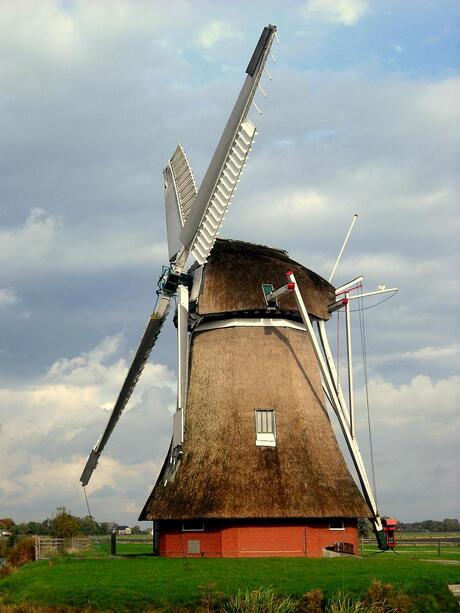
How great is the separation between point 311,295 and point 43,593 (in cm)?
1404

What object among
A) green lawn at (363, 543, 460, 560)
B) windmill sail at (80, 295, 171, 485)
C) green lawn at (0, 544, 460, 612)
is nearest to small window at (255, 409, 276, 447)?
green lawn at (0, 544, 460, 612)

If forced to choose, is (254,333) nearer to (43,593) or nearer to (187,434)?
(187,434)

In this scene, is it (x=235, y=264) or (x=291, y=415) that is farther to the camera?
(x=235, y=264)

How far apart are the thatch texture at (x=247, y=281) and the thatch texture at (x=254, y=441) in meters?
0.93

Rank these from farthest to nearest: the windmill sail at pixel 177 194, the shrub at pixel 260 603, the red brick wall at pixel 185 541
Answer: the windmill sail at pixel 177 194 → the red brick wall at pixel 185 541 → the shrub at pixel 260 603

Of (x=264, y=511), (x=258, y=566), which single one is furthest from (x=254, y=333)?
(x=258, y=566)

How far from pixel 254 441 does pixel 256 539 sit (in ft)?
9.87

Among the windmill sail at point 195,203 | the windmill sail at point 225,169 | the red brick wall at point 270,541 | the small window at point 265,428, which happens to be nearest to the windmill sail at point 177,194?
the windmill sail at point 195,203

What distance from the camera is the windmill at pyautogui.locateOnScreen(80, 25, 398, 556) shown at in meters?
25.2

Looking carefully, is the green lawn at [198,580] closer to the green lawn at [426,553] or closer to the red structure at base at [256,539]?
the red structure at base at [256,539]

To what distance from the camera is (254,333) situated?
2797 cm

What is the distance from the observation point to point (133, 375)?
1192 inches

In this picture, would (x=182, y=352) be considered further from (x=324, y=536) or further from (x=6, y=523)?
(x=6, y=523)

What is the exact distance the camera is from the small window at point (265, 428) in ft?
86.3
